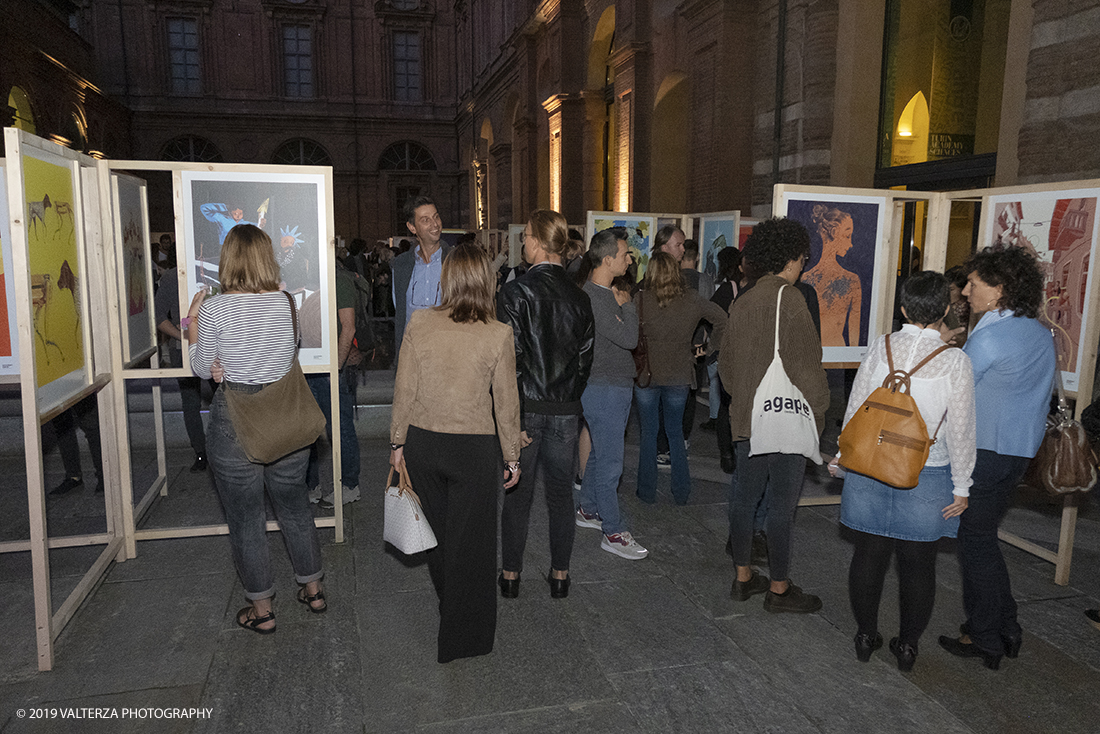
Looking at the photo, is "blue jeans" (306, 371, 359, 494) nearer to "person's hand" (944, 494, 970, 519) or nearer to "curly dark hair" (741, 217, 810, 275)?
"curly dark hair" (741, 217, 810, 275)

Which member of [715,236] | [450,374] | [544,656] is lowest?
[544,656]

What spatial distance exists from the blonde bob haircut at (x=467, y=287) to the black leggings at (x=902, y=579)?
1.87 m

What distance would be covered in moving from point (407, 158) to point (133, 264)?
3076cm

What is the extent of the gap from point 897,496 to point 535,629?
178 centimetres

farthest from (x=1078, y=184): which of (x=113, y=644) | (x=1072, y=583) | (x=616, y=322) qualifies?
(x=113, y=644)

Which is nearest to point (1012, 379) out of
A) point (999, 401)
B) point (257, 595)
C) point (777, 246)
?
point (999, 401)

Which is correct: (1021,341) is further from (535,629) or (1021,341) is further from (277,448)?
(277,448)

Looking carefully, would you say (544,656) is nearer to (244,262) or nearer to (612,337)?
(612,337)

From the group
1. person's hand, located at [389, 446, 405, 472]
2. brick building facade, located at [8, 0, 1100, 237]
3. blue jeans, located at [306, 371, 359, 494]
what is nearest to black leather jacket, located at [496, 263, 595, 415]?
person's hand, located at [389, 446, 405, 472]

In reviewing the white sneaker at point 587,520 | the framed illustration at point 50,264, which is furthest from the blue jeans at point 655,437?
the framed illustration at point 50,264

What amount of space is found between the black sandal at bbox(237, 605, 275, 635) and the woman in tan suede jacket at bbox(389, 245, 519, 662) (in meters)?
0.91

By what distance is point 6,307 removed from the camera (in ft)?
13.0

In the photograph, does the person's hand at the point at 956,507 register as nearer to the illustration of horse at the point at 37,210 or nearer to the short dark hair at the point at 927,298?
the short dark hair at the point at 927,298

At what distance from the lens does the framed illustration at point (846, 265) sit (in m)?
5.11
